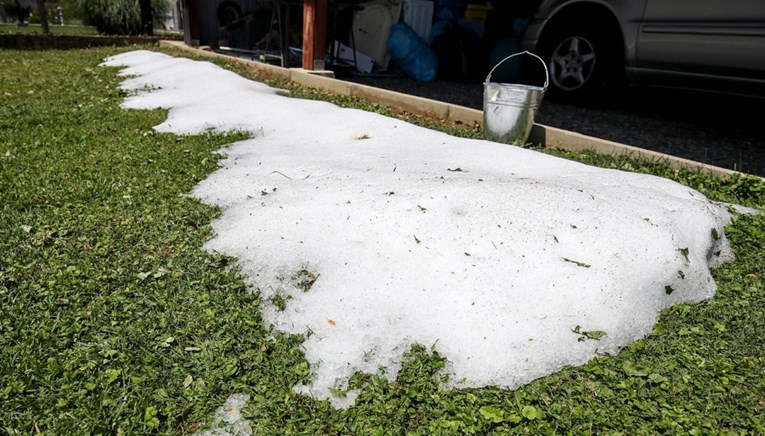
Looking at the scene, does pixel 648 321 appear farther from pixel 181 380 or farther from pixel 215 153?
pixel 215 153

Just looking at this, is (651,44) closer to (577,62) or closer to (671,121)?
(577,62)

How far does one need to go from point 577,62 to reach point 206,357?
553cm

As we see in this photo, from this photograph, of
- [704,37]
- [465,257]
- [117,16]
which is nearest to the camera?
[465,257]

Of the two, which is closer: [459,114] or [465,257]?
[465,257]

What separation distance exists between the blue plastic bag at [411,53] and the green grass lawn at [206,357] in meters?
6.43

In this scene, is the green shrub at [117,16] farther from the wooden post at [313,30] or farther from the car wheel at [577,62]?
the car wheel at [577,62]

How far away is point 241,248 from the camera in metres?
Answer: 2.57

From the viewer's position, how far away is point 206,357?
1924 mm

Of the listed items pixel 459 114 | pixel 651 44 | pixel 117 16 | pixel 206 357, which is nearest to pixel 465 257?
pixel 206 357

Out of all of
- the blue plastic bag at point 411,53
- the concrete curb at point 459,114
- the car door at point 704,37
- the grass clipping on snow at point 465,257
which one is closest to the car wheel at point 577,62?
the car door at point 704,37

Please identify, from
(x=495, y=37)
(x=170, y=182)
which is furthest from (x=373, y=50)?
(x=170, y=182)

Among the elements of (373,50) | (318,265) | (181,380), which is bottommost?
(181,380)

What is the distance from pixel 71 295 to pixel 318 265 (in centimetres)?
108

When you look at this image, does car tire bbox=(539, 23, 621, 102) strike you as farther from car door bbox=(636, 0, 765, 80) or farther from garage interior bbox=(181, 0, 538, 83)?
garage interior bbox=(181, 0, 538, 83)
